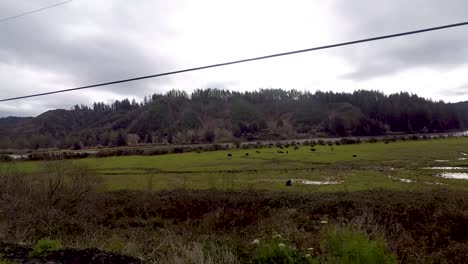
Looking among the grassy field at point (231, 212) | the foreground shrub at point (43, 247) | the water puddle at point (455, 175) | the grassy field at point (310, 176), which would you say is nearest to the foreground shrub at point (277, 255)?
the grassy field at point (231, 212)

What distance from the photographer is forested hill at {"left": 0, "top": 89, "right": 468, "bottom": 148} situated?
154 m

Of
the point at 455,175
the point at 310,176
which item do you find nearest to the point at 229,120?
the point at 310,176

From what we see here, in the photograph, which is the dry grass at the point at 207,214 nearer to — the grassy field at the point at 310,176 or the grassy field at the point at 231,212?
the grassy field at the point at 231,212

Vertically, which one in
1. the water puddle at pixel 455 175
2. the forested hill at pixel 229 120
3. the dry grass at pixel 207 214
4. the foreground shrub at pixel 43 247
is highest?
the forested hill at pixel 229 120

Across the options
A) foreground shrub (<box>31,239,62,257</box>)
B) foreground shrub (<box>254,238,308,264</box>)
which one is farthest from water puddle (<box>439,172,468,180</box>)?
foreground shrub (<box>31,239,62,257</box>)

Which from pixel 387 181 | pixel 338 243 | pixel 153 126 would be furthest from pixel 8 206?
pixel 153 126

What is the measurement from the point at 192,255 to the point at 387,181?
2717 centimetres

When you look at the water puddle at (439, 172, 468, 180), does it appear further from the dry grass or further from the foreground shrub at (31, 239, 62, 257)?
the foreground shrub at (31, 239, 62, 257)

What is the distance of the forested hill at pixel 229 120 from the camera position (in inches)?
6058

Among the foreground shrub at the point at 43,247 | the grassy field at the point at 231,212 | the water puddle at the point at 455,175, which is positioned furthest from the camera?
the water puddle at the point at 455,175

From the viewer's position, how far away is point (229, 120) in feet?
585

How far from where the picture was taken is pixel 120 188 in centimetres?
3838

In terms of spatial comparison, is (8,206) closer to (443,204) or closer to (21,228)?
(21,228)

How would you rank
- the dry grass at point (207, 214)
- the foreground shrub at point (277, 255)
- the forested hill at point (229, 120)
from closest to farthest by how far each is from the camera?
1. the foreground shrub at point (277, 255)
2. the dry grass at point (207, 214)
3. the forested hill at point (229, 120)
